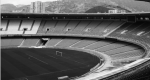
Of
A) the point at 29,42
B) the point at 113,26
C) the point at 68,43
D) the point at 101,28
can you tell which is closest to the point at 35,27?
the point at 29,42

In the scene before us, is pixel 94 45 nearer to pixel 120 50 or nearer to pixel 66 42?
pixel 120 50

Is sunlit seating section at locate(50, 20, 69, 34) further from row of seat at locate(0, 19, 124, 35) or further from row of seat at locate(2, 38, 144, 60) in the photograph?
row of seat at locate(2, 38, 144, 60)

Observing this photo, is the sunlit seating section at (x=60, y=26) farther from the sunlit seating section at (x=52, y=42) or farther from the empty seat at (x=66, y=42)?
the empty seat at (x=66, y=42)

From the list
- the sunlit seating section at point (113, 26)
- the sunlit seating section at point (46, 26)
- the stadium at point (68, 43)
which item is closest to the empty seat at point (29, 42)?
the stadium at point (68, 43)

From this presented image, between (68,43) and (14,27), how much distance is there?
49.9 ft

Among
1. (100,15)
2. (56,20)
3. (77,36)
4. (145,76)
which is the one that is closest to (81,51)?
(77,36)

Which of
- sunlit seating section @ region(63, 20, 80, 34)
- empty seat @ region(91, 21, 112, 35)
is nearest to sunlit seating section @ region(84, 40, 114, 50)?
empty seat @ region(91, 21, 112, 35)

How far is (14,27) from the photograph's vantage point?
47.2 meters

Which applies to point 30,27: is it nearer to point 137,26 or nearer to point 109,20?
point 109,20

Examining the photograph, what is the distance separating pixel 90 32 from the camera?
4372 cm

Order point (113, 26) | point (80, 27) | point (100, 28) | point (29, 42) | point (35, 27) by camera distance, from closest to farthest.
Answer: point (113, 26)
point (100, 28)
point (29, 42)
point (80, 27)
point (35, 27)

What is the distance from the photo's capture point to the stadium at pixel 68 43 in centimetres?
2424

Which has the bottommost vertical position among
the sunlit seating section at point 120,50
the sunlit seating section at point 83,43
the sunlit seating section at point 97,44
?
the sunlit seating section at point 83,43

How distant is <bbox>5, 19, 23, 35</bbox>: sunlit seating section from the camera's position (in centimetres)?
4619
